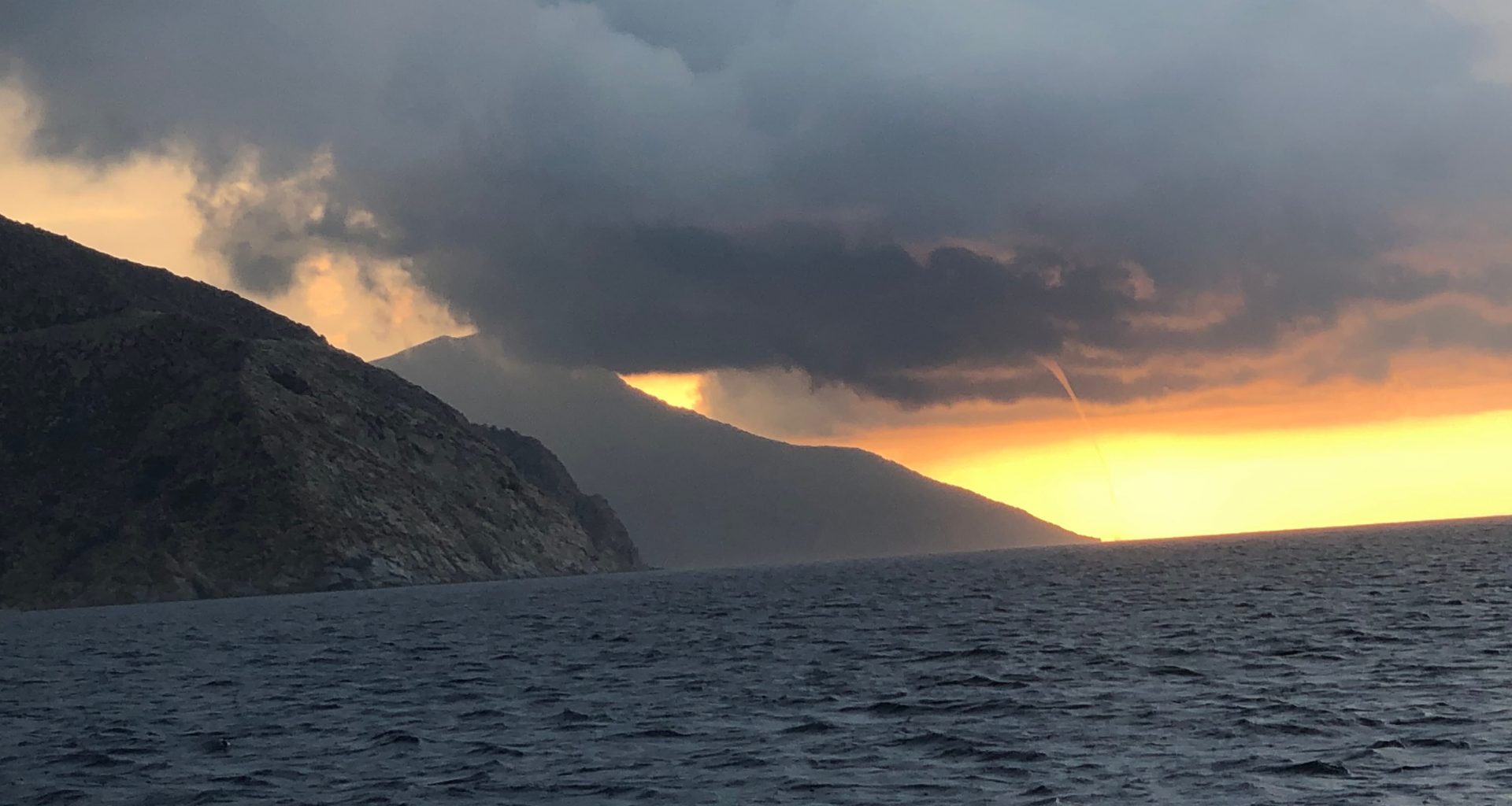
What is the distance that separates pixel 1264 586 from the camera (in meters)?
113

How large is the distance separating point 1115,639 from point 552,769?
38174 millimetres

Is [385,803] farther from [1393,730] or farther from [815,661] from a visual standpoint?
[815,661]

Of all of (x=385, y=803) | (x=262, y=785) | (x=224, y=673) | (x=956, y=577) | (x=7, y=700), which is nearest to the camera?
(x=385, y=803)

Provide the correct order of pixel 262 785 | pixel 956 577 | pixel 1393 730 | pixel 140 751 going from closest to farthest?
pixel 262 785, pixel 1393 730, pixel 140 751, pixel 956 577

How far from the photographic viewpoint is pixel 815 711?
41.1 meters

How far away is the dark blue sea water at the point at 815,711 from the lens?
96.2 ft

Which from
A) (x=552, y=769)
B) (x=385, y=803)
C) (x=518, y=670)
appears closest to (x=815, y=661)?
(x=518, y=670)

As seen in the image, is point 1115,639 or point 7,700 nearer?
point 7,700

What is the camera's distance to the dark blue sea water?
29312 millimetres

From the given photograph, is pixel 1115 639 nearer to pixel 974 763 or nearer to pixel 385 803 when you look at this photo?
pixel 974 763

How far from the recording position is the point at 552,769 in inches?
1265

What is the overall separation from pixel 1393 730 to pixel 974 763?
35.6 ft

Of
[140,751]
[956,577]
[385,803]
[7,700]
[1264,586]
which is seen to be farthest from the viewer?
[956,577]

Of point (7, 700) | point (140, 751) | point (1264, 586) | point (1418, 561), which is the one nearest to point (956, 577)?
point (1418, 561)
